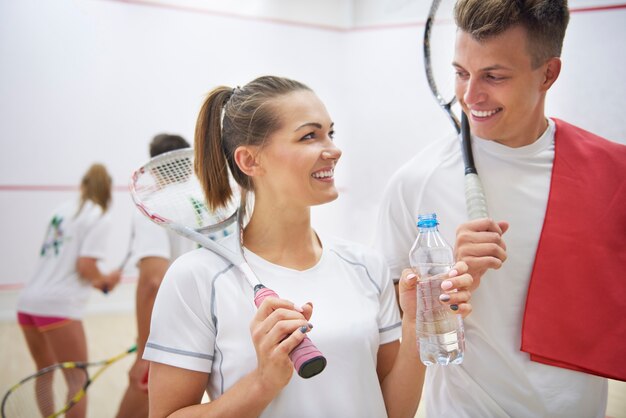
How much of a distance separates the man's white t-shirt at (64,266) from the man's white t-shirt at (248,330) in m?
1.78

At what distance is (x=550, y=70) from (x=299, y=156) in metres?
0.52

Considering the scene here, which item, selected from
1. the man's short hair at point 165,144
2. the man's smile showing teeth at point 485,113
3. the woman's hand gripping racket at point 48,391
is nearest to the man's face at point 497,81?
the man's smile showing teeth at point 485,113

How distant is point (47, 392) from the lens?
235cm

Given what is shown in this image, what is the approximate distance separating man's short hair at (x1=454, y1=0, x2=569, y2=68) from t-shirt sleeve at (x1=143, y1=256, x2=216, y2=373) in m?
0.70

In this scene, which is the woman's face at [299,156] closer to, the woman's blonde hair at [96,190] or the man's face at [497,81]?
the man's face at [497,81]

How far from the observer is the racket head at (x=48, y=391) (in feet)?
7.31

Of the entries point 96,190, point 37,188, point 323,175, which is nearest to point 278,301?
point 323,175

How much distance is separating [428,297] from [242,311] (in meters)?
0.35

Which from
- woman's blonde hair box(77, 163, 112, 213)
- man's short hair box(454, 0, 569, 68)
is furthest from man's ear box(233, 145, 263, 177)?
woman's blonde hair box(77, 163, 112, 213)

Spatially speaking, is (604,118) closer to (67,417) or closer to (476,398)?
(476,398)

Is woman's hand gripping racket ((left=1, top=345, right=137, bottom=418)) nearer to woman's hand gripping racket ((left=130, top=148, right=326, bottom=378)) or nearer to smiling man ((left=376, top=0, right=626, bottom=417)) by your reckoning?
woman's hand gripping racket ((left=130, top=148, right=326, bottom=378))

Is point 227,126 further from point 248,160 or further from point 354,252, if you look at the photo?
point 354,252

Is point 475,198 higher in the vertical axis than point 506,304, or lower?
higher

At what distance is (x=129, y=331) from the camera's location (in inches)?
172
